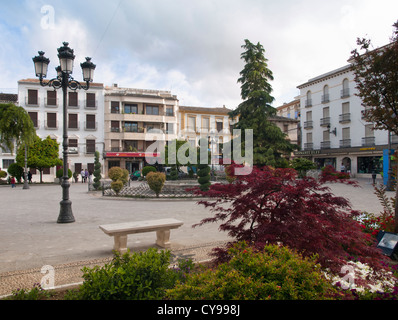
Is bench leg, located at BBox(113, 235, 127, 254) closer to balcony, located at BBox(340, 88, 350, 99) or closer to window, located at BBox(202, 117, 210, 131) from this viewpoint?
balcony, located at BBox(340, 88, 350, 99)

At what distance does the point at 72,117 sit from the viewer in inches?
1556

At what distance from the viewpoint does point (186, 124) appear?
46.5 metres

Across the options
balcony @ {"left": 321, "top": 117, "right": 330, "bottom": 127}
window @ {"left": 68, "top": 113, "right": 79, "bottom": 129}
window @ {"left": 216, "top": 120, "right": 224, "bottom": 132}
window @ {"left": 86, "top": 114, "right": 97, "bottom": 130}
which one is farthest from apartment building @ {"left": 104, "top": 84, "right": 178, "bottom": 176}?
balcony @ {"left": 321, "top": 117, "right": 330, "bottom": 127}

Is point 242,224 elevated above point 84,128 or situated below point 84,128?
below

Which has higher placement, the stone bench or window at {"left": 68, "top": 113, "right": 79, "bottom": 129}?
window at {"left": 68, "top": 113, "right": 79, "bottom": 129}

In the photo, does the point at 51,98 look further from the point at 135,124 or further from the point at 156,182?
the point at 156,182

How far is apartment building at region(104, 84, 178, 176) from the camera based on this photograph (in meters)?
40.2

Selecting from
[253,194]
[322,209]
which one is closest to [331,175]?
[322,209]

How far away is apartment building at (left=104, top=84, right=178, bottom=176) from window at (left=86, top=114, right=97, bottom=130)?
5.22 ft

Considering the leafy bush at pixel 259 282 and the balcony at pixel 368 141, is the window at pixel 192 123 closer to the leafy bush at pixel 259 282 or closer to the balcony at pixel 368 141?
the balcony at pixel 368 141

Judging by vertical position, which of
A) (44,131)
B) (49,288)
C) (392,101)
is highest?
(44,131)
